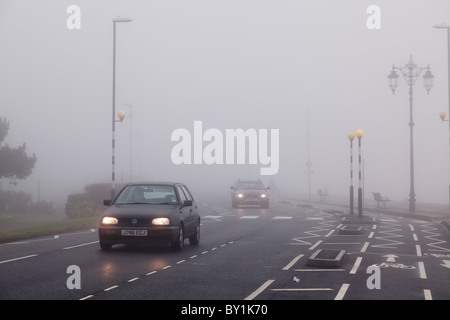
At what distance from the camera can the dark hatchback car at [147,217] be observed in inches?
626

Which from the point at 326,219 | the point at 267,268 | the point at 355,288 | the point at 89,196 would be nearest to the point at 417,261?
the point at 267,268

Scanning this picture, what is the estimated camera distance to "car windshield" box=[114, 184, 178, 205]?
1733 centimetres

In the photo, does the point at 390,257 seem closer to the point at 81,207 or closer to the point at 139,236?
the point at 139,236

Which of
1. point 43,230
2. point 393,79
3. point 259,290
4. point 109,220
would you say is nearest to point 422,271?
point 259,290

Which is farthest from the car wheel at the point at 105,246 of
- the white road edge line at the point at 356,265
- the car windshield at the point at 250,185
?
the car windshield at the point at 250,185

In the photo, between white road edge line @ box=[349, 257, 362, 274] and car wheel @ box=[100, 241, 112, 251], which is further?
car wheel @ box=[100, 241, 112, 251]

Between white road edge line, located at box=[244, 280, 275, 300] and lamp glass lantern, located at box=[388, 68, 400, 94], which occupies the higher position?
lamp glass lantern, located at box=[388, 68, 400, 94]

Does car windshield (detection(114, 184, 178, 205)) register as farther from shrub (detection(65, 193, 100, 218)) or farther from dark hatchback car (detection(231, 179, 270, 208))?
dark hatchback car (detection(231, 179, 270, 208))

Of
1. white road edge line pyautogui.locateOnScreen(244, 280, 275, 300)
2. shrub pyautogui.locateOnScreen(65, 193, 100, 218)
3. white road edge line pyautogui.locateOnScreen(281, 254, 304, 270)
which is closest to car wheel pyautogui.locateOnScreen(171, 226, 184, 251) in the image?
white road edge line pyautogui.locateOnScreen(281, 254, 304, 270)

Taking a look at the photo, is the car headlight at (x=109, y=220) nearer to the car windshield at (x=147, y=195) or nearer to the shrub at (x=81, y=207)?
the car windshield at (x=147, y=195)

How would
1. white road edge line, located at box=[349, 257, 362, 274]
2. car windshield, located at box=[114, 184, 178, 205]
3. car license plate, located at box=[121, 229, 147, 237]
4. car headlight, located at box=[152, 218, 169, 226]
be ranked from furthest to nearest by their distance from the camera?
car windshield, located at box=[114, 184, 178, 205]
car headlight, located at box=[152, 218, 169, 226]
car license plate, located at box=[121, 229, 147, 237]
white road edge line, located at box=[349, 257, 362, 274]

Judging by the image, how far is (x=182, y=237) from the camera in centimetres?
1697
